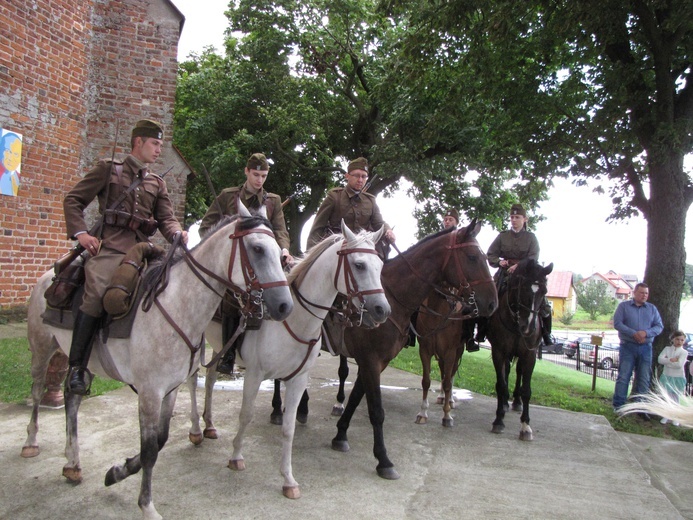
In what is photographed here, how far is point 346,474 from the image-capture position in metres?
4.67

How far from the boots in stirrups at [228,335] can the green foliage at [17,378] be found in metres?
2.88

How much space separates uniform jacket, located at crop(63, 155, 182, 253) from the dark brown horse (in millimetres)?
4471

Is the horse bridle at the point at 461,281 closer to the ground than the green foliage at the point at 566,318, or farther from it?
farther from it

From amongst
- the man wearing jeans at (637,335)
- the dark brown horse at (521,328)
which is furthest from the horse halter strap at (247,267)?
the man wearing jeans at (637,335)

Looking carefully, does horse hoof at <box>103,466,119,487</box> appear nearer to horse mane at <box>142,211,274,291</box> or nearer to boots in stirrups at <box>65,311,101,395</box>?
boots in stirrups at <box>65,311,101,395</box>

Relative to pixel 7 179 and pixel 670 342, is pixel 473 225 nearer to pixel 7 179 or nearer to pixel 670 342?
pixel 670 342

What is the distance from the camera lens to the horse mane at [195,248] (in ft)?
11.4

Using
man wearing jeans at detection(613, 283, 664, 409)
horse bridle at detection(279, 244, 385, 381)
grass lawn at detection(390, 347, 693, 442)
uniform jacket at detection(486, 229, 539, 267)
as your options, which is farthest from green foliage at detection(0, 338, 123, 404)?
man wearing jeans at detection(613, 283, 664, 409)

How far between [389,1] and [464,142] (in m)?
7.70

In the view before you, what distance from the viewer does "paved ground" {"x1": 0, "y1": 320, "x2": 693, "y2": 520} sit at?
3.88m

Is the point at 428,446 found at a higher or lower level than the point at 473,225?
lower

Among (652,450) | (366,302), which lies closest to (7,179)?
(366,302)

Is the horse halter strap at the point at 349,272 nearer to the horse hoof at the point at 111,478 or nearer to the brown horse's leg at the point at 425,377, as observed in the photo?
the horse hoof at the point at 111,478

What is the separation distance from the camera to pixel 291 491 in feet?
13.4
